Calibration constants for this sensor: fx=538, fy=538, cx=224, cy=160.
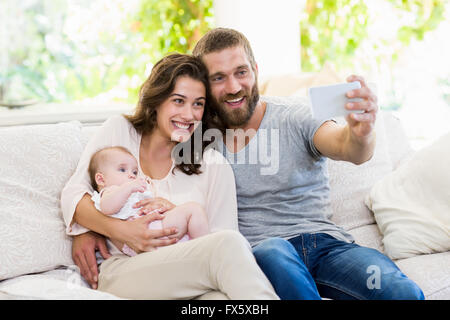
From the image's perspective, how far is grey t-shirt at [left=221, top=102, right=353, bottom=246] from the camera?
1.68m

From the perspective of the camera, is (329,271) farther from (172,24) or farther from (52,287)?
(172,24)

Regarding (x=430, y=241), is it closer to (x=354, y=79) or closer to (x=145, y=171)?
(x=354, y=79)

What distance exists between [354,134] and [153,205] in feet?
1.97

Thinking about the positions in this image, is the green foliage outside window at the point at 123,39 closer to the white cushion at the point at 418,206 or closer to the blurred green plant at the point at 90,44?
the blurred green plant at the point at 90,44

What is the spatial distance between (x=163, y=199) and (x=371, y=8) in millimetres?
2560

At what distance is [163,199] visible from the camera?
→ 159cm

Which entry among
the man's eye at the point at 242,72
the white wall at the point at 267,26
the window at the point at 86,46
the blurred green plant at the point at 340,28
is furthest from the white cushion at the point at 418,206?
the blurred green plant at the point at 340,28

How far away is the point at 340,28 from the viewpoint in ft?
12.3

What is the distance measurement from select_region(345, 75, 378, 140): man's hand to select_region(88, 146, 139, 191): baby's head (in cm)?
64

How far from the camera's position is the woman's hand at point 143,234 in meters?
1.46

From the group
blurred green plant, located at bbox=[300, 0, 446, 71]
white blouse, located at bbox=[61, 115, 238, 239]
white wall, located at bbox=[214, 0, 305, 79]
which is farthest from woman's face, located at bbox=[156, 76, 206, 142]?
blurred green plant, located at bbox=[300, 0, 446, 71]

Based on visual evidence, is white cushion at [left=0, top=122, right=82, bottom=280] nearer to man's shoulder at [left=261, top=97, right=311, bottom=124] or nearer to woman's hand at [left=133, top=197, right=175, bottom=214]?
woman's hand at [left=133, top=197, right=175, bottom=214]

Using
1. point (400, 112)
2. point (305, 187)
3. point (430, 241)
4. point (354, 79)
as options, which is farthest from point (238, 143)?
point (400, 112)

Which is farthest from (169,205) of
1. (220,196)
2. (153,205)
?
(220,196)
